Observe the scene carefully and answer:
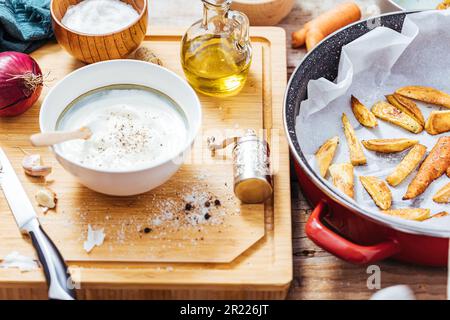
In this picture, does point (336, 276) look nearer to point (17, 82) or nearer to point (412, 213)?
point (412, 213)

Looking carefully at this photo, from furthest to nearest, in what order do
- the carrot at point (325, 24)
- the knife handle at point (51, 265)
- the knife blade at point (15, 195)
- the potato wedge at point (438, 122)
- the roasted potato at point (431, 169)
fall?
1. the carrot at point (325, 24)
2. the potato wedge at point (438, 122)
3. the roasted potato at point (431, 169)
4. the knife blade at point (15, 195)
5. the knife handle at point (51, 265)

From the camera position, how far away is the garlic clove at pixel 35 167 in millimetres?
1331

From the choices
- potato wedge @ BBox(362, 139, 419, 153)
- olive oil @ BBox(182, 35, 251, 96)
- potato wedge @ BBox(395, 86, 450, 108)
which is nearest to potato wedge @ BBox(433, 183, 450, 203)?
potato wedge @ BBox(362, 139, 419, 153)

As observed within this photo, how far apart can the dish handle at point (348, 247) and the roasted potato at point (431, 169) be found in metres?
0.19

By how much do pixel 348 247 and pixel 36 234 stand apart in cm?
57

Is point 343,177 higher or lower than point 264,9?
lower

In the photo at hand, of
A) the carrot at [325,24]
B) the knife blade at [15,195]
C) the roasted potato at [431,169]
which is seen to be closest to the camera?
the knife blade at [15,195]

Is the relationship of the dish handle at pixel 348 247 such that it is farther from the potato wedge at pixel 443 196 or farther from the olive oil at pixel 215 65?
the olive oil at pixel 215 65

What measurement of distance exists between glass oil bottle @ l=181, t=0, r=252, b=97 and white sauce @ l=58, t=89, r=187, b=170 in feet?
0.46

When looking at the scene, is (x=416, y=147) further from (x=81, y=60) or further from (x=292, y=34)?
(x=81, y=60)

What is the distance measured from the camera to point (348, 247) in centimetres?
116

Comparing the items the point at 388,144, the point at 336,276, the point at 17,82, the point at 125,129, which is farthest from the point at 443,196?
the point at 17,82

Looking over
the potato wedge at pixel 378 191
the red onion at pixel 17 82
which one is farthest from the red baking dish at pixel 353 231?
the red onion at pixel 17 82

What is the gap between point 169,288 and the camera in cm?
120
